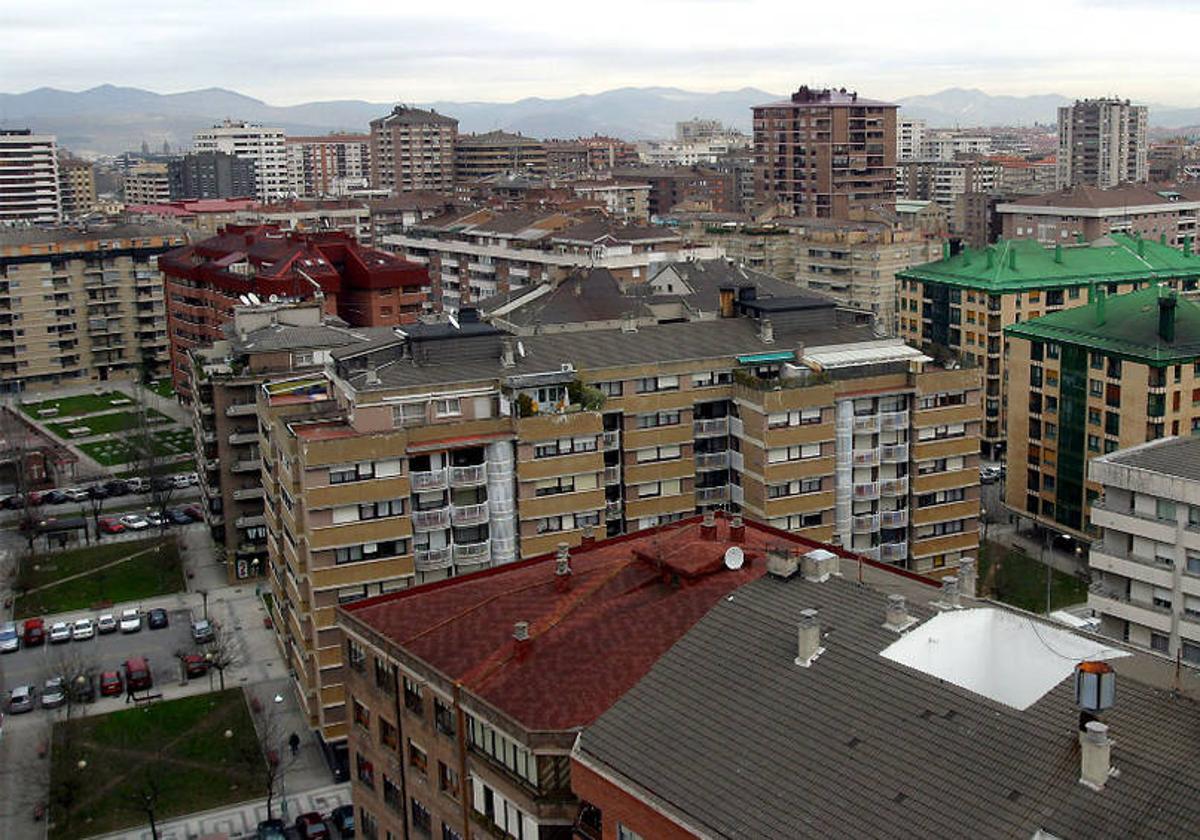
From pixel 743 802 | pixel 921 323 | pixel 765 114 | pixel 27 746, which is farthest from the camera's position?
pixel 765 114

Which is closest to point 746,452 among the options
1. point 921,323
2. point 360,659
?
point 360,659

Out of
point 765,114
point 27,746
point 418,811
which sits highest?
point 765,114

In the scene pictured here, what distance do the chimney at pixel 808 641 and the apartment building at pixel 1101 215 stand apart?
426ft

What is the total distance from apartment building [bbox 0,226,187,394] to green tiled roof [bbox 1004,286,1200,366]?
3528 inches

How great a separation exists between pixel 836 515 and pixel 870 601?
98.4 ft

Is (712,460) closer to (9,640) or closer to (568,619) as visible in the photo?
(568,619)

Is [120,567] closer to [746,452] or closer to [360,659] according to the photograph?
[746,452]

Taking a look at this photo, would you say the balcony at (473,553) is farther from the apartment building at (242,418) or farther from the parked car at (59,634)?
the parked car at (59,634)

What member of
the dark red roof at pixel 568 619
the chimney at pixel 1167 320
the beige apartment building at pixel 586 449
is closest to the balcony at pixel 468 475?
the beige apartment building at pixel 586 449

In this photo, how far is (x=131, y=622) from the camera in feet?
238

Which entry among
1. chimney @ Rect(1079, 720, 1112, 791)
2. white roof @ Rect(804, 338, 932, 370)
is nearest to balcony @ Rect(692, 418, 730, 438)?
white roof @ Rect(804, 338, 932, 370)

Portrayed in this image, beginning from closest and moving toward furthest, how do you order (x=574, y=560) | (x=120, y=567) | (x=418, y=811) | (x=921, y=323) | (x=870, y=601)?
(x=870, y=601), (x=418, y=811), (x=574, y=560), (x=120, y=567), (x=921, y=323)

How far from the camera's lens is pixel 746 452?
2405 inches

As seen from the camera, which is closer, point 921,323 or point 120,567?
point 120,567
